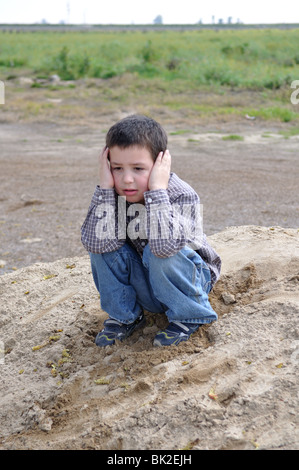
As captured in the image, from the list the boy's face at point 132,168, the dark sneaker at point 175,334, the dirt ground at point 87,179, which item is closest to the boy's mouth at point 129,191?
the boy's face at point 132,168

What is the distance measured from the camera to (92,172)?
8.11m

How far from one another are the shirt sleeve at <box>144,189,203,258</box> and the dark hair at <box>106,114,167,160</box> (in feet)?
0.74

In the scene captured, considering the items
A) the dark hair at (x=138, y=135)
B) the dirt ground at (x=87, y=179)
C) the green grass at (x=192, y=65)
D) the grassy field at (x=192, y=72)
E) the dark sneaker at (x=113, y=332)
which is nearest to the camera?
the dark hair at (x=138, y=135)

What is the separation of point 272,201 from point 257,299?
12.2 ft

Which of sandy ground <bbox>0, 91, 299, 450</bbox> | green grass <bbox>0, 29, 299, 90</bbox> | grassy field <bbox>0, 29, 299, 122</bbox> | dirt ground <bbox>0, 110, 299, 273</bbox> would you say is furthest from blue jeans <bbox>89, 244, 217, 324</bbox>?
green grass <bbox>0, 29, 299, 90</bbox>

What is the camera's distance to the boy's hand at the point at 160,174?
2449mm

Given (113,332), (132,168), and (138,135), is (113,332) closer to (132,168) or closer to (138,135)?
(132,168)

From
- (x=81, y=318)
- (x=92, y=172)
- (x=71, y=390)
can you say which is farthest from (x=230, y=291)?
(x=92, y=172)

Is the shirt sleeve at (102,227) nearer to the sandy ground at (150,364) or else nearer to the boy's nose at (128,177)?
the boy's nose at (128,177)

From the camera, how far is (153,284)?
2.48m

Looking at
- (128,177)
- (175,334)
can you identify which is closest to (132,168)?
(128,177)

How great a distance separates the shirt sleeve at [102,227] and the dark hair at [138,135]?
0.80 feet

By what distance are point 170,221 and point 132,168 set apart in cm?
31

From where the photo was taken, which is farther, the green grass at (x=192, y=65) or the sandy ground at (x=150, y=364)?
the green grass at (x=192, y=65)
